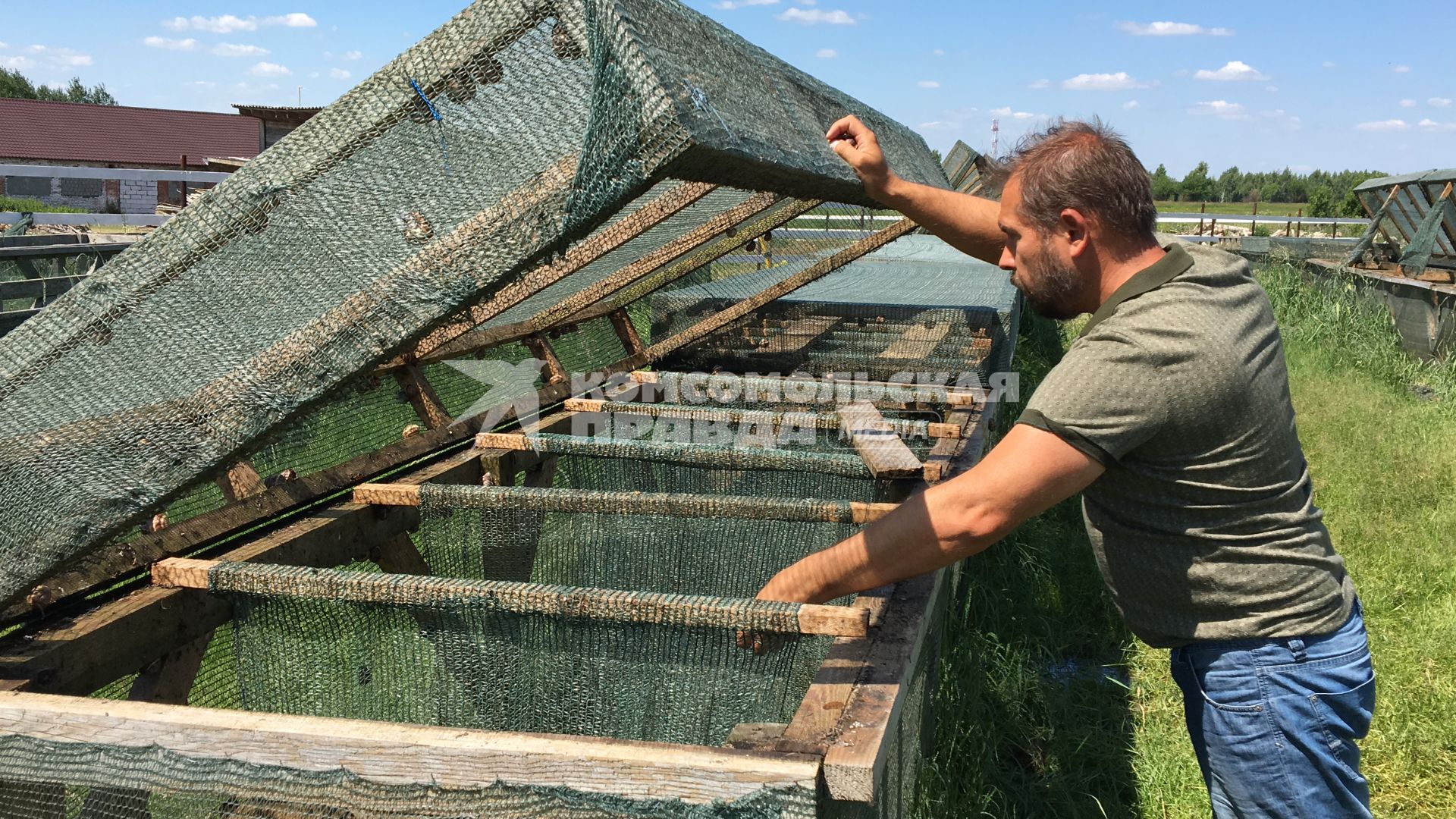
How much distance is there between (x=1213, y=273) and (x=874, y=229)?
3.67m

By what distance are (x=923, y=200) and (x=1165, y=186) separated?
243 feet

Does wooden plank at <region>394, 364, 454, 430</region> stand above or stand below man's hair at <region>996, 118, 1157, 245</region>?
below

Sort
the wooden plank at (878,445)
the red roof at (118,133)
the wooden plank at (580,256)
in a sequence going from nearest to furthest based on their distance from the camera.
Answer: the wooden plank at (580,256) → the wooden plank at (878,445) → the red roof at (118,133)

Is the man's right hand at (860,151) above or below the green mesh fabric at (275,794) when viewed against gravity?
above

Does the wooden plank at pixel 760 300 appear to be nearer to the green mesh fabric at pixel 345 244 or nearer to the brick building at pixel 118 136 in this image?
the green mesh fabric at pixel 345 244

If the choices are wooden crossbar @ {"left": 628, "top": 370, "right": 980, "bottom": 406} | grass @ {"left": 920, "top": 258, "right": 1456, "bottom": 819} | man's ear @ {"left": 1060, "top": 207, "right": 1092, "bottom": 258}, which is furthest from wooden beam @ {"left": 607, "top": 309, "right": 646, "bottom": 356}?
man's ear @ {"left": 1060, "top": 207, "right": 1092, "bottom": 258}

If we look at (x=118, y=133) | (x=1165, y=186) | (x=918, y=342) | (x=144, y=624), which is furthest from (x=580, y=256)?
(x=1165, y=186)

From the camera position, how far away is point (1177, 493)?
178cm

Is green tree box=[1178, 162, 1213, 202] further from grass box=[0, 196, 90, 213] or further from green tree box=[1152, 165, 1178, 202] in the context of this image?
grass box=[0, 196, 90, 213]

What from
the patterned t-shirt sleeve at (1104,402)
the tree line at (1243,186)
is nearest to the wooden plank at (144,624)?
the patterned t-shirt sleeve at (1104,402)

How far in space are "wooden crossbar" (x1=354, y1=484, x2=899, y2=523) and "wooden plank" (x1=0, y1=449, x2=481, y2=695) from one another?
1.23 ft

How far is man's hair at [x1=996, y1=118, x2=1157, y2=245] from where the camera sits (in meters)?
1.70

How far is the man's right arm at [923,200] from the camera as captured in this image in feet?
7.04

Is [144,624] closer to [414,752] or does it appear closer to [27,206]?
[414,752]
